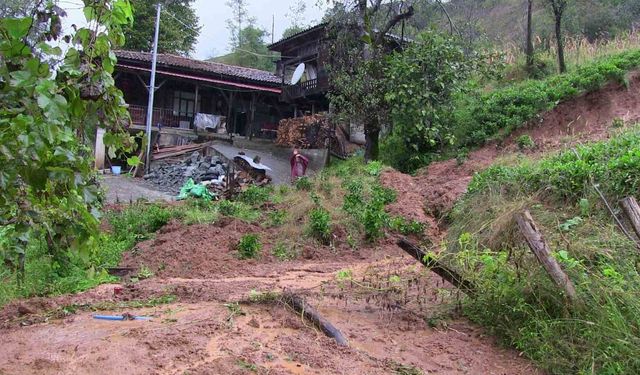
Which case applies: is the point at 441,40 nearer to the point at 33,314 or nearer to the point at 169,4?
the point at 33,314

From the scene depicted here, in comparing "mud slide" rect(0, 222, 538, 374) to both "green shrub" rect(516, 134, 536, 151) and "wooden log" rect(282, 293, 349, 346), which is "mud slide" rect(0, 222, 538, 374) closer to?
"wooden log" rect(282, 293, 349, 346)

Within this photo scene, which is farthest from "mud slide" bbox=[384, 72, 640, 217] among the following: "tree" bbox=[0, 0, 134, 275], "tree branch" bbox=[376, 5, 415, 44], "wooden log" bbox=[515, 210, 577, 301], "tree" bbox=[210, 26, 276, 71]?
"tree" bbox=[210, 26, 276, 71]

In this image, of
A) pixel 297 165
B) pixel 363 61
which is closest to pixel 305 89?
pixel 297 165

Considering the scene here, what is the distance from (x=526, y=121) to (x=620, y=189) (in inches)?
293

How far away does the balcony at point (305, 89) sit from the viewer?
21000 mm

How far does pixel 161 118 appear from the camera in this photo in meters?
22.6

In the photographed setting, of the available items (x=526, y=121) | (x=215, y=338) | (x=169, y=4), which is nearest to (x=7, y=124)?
(x=215, y=338)

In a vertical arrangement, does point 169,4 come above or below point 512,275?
above

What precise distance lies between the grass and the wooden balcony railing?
18353 millimetres

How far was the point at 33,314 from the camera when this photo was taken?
16.4 ft

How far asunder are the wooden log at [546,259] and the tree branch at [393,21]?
11.4 metres

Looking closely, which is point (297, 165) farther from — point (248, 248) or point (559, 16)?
point (559, 16)

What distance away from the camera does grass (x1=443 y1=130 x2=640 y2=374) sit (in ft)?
12.3

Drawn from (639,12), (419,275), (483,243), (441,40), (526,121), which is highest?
(639,12)
